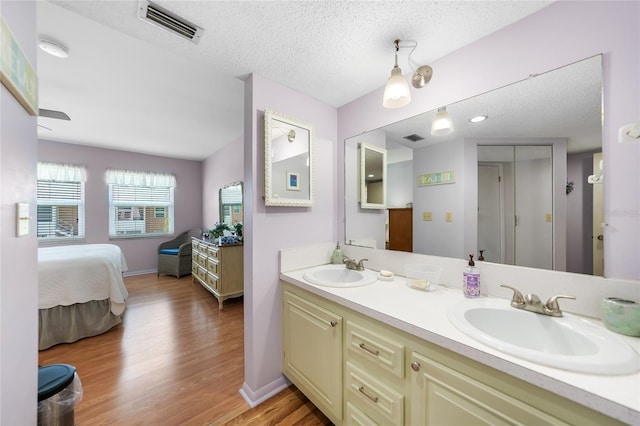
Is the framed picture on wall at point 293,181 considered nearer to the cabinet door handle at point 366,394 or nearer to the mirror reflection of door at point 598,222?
the cabinet door handle at point 366,394

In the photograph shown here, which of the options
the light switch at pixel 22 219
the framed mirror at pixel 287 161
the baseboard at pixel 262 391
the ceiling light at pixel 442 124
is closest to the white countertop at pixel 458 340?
the framed mirror at pixel 287 161

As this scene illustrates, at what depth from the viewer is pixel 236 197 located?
13.1 feet

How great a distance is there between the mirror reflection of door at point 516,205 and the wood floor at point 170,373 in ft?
4.85

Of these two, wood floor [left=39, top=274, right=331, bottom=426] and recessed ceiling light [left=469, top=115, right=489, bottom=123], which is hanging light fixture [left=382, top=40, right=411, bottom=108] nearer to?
recessed ceiling light [left=469, top=115, right=489, bottom=123]

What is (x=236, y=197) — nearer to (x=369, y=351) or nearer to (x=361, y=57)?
(x=361, y=57)

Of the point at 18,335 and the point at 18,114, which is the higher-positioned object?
the point at 18,114

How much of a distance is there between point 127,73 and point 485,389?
3.10 metres

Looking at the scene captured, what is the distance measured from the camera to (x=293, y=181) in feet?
5.83

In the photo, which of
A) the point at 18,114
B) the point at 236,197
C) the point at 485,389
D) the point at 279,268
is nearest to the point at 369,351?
A: the point at 485,389

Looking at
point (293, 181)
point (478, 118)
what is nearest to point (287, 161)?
point (293, 181)

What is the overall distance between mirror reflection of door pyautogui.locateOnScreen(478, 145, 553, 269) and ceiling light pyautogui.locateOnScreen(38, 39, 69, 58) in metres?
2.91

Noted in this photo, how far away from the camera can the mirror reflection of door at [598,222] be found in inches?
37.7

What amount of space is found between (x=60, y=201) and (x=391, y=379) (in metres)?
5.90

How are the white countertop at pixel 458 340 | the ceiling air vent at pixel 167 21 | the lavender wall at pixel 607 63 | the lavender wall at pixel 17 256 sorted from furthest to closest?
1. the ceiling air vent at pixel 167 21
2. the lavender wall at pixel 607 63
3. the lavender wall at pixel 17 256
4. the white countertop at pixel 458 340
